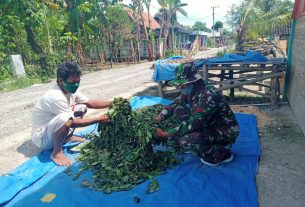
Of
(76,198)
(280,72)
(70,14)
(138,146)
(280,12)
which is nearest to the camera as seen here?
(76,198)

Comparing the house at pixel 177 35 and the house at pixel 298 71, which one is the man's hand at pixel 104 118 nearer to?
the house at pixel 298 71

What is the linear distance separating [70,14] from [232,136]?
1508 centimetres

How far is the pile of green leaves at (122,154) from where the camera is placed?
3.03 meters

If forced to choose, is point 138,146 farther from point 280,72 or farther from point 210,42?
point 210,42

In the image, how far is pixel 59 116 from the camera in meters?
3.52

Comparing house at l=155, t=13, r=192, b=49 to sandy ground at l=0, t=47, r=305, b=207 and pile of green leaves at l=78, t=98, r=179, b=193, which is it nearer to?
sandy ground at l=0, t=47, r=305, b=207

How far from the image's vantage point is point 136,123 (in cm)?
354

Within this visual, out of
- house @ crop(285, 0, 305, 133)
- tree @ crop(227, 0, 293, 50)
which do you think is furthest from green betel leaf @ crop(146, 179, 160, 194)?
tree @ crop(227, 0, 293, 50)

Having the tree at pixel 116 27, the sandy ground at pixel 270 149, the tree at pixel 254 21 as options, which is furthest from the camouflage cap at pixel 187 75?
the tree at pixel 116 27

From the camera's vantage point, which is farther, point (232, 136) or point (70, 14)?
point (70, 14)

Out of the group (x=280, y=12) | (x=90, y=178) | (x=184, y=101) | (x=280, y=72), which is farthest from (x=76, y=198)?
(x=280, y=12)

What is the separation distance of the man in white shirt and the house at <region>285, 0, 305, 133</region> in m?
3.35

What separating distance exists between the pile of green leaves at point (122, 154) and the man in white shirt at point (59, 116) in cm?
24

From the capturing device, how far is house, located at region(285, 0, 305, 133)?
4519mm
